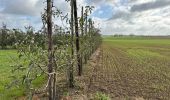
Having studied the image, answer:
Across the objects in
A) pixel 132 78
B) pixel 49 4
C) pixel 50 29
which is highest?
pixel 49 4

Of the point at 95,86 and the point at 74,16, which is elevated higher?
the point at 74,16

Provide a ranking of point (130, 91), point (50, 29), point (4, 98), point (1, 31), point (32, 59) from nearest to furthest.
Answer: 1. point (32, 59)
2. point (50, 29)
3. point (4, 98)
4. point (130, 91)
5. point (1, 31)

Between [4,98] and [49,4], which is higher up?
[49,4]

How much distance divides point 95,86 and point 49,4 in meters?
10.2

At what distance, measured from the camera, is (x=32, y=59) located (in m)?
11.9

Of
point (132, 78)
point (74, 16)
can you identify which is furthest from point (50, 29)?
point (132, 78)

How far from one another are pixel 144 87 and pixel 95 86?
3.00 m

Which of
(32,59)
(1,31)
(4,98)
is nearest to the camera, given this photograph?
(32,59)

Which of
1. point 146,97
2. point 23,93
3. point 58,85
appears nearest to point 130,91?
point 146,97

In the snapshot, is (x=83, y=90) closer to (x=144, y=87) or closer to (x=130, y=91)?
(x=130, y=91)

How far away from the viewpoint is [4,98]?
19.3m

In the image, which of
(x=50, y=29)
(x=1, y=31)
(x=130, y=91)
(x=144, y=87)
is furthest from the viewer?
(x=1, y=31)

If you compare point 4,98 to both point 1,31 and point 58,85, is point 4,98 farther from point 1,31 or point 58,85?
point 1,31

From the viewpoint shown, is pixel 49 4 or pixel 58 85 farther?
pixel 58 85
